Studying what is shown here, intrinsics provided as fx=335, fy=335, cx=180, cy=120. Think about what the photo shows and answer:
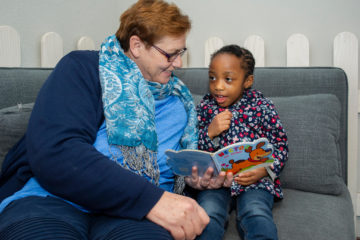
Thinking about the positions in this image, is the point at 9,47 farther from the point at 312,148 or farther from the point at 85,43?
the point at 312,148

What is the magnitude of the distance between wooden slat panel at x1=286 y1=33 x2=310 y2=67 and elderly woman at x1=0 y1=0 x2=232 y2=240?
2.88 ft

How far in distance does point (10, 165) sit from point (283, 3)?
178cm

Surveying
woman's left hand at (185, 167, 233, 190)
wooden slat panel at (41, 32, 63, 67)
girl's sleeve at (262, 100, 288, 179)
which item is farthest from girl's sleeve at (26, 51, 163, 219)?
wooden slat panel at (41, 32, 63, 67)

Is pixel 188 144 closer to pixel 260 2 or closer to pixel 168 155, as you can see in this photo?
pixel 168 155

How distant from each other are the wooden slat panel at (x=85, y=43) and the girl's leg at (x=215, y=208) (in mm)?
1294

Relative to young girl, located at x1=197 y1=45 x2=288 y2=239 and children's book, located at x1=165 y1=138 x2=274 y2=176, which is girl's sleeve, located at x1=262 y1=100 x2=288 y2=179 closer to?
young girl, located at x1=197 y1=45 x2=288 y2=239

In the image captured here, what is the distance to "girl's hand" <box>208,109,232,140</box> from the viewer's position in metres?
1.33

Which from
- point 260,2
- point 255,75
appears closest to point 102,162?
point 255,75

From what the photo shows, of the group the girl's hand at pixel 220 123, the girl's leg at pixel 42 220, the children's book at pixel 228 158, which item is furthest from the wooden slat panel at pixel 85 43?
the girl's leg at pixel 42 220

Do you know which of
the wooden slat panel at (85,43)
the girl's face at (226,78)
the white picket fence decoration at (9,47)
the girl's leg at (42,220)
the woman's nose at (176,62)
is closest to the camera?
the girl's leg at (42,220)

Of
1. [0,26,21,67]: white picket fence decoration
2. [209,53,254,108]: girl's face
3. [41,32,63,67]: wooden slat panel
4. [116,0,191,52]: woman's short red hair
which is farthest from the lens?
[41,32,63,67]: wooden slat panel

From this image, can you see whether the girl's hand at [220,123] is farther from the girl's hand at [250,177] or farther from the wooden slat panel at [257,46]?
the wooden slat panel at [257,46]

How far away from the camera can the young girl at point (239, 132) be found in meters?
1.17

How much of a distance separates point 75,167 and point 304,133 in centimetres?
100
